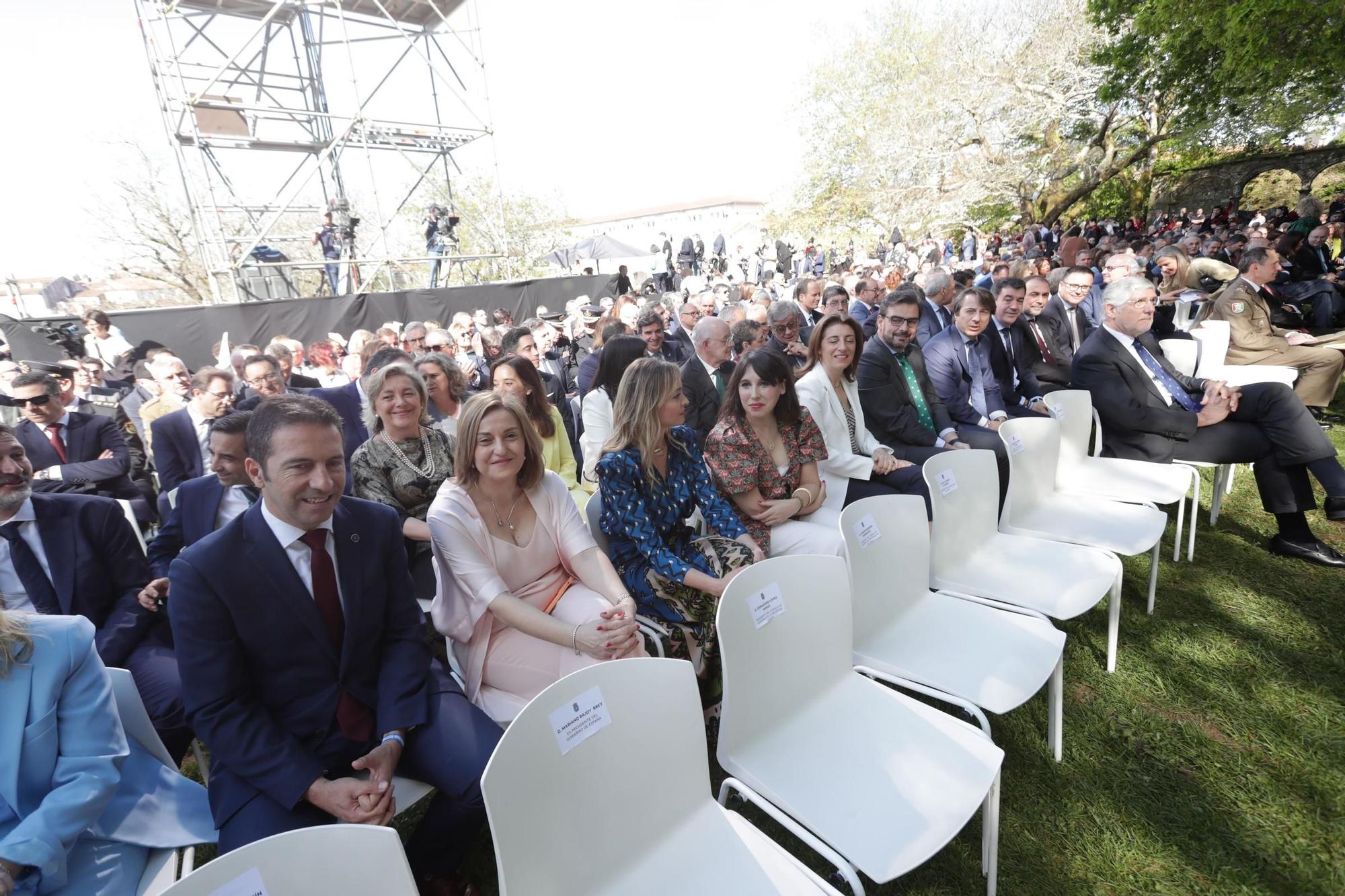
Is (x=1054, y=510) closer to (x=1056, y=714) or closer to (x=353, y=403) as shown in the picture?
(x=1056, y=714)

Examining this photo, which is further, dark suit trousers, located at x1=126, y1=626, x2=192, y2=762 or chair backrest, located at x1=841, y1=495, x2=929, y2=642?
A: chair backrest, located at x1=841, y1=495, x2=929, y2=642

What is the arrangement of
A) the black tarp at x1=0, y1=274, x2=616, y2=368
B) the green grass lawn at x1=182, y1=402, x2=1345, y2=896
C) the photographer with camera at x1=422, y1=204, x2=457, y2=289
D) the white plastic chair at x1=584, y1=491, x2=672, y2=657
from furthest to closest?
the photographer with camera at x1=422, y1=204, x2=457, y2=289
the black tarp at x1=0, y1=274, x2=616, y2=368
the white plastic chair at x1=584, y1=491, x2=672, y2=657
the green grass lawn at x1=182, y1=402, x2=1345, y2=896

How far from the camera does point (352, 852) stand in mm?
1044

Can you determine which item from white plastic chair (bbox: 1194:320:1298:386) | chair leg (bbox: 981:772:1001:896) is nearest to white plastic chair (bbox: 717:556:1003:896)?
chair leg (bbox: 981:772:1001:896)

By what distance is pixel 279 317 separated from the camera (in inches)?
335

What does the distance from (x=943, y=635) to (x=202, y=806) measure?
7.77 feet

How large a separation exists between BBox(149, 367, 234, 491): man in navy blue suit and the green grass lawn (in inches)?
94.2

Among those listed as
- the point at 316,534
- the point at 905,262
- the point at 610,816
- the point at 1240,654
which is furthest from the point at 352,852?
the point at 905,262

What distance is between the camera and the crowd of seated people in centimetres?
154

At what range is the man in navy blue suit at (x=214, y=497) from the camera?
2342 mm

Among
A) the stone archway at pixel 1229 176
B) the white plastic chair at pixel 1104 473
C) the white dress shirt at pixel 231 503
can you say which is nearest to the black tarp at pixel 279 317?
the white dress shirt at pixel 231 503

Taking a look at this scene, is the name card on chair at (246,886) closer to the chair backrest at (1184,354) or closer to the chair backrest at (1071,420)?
the chair backrest at (1071,420)

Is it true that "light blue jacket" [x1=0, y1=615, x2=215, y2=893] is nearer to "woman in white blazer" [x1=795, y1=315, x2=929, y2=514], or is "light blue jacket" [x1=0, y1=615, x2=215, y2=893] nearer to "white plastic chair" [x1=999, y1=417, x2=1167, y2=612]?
"woman in white blazer" [x1=795, y1=315, x2=929, y2=514]

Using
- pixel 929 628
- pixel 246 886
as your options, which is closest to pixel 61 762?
pixel 246 886
